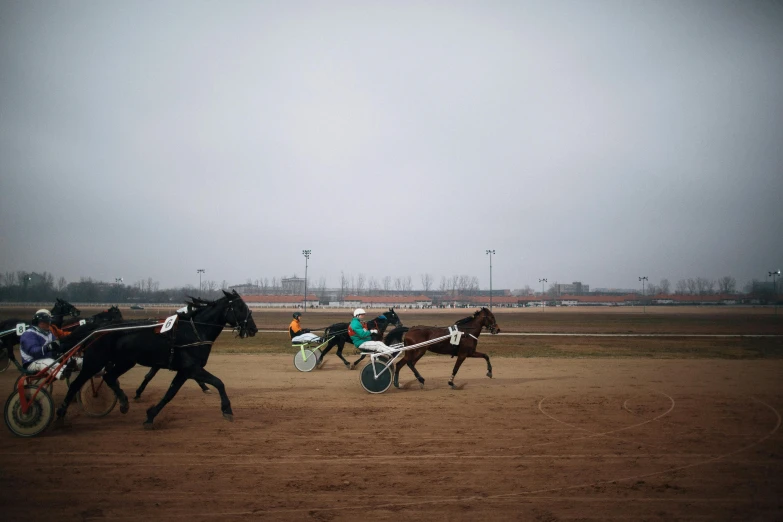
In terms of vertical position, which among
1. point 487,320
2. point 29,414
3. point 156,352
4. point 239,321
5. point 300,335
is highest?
point 239,321

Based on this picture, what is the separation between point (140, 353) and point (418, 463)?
5.54 meters

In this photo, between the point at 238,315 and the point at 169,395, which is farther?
the point at 238,315

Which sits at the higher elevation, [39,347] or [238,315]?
[238,315]

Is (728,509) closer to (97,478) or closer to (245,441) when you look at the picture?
(245,441)

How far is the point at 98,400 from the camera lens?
9859 mm

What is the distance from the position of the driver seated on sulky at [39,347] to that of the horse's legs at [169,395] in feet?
5.54

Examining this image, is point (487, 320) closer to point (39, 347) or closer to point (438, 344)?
point (438, 344)

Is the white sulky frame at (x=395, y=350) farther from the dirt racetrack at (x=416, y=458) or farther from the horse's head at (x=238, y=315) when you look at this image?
the horse's head at (x=238, y=315)

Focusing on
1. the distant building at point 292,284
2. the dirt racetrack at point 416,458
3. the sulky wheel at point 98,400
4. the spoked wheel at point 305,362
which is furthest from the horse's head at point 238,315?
the distant building at point 292,284

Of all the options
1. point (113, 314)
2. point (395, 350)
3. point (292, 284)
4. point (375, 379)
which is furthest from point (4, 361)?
point (292, 284)

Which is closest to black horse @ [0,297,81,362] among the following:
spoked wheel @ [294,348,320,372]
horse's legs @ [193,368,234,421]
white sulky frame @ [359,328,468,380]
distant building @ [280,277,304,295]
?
spoked wheel @ [294,348,320,372]

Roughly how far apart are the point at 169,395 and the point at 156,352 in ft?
2.78

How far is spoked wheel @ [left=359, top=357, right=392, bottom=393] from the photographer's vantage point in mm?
11969

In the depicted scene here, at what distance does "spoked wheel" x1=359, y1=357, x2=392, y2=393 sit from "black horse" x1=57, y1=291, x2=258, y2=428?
3.64 meters
